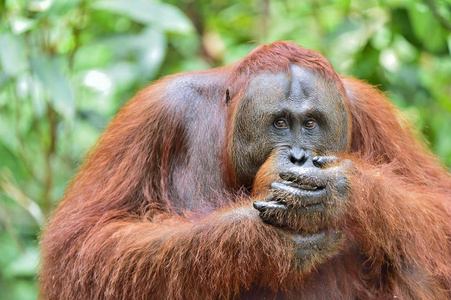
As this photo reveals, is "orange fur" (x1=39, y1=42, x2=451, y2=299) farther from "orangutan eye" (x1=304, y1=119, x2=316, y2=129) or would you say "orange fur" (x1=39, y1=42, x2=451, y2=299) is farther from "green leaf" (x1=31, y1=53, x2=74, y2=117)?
"green leaf" (x1=31, y1=53, x2=74, y2=117)

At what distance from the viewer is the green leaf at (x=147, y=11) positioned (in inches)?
171

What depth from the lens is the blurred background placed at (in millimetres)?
4301

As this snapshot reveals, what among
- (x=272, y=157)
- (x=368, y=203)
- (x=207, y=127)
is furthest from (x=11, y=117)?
(x=368, y=203)

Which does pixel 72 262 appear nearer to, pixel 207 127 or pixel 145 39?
pixel 207 127

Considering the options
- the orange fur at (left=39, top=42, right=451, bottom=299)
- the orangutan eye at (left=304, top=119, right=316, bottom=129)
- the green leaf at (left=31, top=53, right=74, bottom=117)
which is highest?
the green leaf at (left=31, top=53, right=74, bottom=117)

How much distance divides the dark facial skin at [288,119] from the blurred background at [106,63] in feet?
2.54

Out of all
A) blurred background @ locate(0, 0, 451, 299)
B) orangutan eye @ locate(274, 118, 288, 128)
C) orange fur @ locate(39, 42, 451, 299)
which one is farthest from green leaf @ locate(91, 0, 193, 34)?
orangutan eye @ locate(274, 118, 288, 128)

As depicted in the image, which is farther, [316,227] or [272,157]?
[272,157]

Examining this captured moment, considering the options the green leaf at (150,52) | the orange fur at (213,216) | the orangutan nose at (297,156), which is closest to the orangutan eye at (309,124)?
the orangutan nose at (297,156)

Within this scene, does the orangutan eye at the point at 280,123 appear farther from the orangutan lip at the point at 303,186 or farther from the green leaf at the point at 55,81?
the green leaf at the point at 55,81

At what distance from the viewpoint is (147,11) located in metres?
4.38

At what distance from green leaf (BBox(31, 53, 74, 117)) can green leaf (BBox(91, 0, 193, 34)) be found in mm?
457

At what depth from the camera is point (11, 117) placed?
215 inches

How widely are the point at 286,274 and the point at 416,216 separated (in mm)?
651
